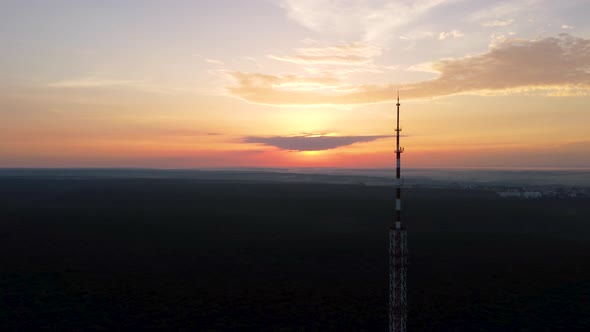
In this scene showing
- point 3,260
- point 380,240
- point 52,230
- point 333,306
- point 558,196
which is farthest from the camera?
point 558,196

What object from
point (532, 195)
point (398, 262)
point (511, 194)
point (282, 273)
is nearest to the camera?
point (398, 262)

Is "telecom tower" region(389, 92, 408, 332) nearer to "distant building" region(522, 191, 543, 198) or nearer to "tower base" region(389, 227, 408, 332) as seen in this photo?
"tower base" region(389, 227, 408, 332)

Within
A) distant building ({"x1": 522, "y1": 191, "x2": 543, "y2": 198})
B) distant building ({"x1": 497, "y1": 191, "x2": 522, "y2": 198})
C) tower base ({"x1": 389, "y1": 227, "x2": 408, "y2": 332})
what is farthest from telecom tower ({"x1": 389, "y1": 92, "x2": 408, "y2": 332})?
distant building ({"x1": 522, "y1": 191, "x2": 543, "y2": 198})

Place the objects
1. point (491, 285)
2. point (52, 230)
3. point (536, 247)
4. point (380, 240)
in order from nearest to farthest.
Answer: point (491, 285) → point (536, 247) → point (380, 240) → point (52, 230)

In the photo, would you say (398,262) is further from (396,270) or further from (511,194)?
(511,194)

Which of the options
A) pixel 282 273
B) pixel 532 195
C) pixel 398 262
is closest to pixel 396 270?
pixel 398 262

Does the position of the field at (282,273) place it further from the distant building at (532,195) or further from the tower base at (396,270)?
the distant building at (532,195)

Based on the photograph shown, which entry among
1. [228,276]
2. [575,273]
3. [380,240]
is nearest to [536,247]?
[575,273]

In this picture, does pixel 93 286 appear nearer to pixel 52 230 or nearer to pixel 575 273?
pixel 52 230

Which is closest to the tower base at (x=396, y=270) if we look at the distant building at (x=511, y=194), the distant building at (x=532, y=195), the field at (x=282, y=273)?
the field at (x=282, y=273)
